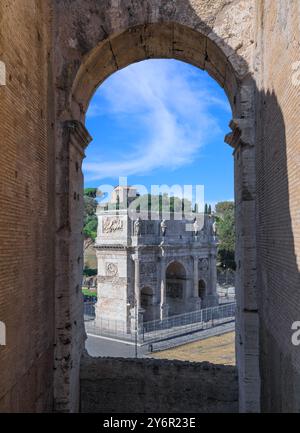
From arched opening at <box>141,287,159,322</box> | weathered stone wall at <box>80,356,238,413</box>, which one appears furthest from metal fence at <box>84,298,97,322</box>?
weathered stone wall at <box>80,356,238,413</box>

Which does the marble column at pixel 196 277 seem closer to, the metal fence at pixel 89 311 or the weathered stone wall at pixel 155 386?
the metal fence at pixel 89 311

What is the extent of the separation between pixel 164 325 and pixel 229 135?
20512 mm

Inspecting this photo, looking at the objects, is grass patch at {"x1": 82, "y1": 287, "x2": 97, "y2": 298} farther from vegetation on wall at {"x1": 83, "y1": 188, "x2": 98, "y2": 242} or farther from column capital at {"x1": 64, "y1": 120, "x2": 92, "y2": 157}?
column capital at {"x1": 64, "y1": 120, "x2": 92, "y2": 157}

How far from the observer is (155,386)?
6.68 meters

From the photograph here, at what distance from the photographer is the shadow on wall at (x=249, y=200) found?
4598mm

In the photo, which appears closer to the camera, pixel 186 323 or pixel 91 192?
pixel 186 323

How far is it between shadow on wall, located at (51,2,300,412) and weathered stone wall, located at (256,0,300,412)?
1cm

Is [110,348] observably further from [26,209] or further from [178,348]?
[26,209]

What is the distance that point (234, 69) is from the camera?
20.5 ft

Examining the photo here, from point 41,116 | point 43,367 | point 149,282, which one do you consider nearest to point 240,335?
point 43,367

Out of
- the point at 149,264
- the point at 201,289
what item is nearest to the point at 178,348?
the point at 149,264

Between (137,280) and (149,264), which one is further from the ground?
(149,264)

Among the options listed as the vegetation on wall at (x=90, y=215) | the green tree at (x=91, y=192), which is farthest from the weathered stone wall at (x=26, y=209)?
the green tree at (x=91, y=192)

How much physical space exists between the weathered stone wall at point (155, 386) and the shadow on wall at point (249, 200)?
0.02 metres
